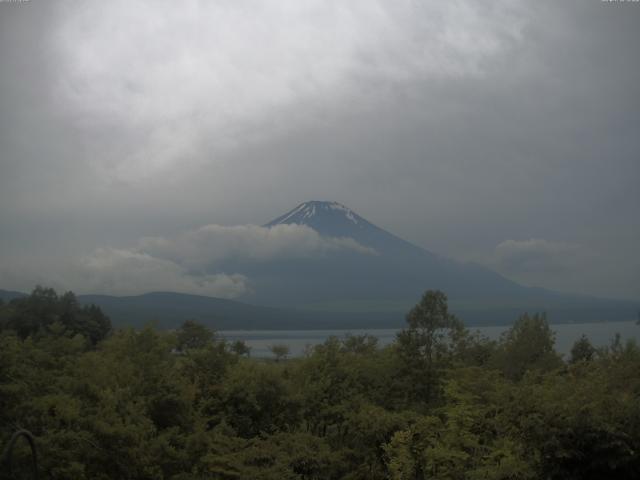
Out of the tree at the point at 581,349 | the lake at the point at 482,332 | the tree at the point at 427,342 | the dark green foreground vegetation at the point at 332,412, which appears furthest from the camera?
the lake at the point at 482,332

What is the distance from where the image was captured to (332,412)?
2223 cm

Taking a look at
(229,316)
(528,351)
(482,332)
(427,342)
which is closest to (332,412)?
(427,342)

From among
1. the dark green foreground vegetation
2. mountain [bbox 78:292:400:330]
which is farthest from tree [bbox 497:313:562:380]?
mountain [bbox 78:292:400:330]

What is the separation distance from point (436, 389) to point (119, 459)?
12.5 m

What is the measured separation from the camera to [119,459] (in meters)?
16.3

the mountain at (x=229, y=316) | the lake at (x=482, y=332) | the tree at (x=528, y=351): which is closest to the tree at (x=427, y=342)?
the tree at (x=528, y=351)

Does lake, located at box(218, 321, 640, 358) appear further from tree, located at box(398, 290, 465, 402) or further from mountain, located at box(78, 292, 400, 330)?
tree, located at box(398, 290, 465, 402)

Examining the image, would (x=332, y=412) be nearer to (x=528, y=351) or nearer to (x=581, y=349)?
(x=528, y=351)

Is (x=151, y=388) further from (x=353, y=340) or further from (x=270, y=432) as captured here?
(x=353, y=340)

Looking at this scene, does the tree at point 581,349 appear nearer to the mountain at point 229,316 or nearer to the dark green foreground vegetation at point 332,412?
the dark green foreground vegetation at point 332,412

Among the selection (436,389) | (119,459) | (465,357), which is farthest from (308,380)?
(119,459)

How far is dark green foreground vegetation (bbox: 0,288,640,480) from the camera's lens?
14.4 metres

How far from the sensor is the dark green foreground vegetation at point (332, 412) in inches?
568

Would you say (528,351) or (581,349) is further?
(581,349)
